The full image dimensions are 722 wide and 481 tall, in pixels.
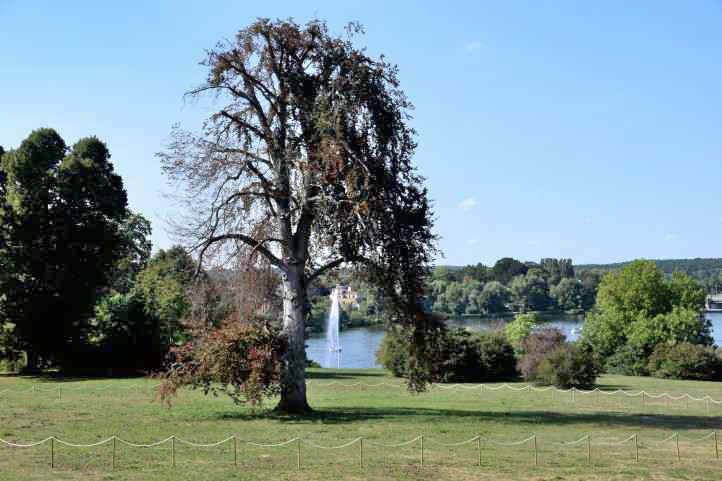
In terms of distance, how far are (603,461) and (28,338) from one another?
3515cm

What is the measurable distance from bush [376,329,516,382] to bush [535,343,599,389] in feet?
20.3

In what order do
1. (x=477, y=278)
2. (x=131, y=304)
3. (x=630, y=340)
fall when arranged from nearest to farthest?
(x=131, y=304)
(x=630, y=340)
(x=477, y=278)

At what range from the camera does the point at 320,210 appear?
23.9m

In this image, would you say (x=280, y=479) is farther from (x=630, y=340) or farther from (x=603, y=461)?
(x=630, y=340)

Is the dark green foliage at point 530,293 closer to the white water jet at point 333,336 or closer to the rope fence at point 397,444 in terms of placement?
the white water jet at point 333,336

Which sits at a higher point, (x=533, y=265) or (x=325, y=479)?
(x=533, y=265)

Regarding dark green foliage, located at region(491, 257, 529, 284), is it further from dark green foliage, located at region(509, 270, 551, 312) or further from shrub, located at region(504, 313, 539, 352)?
shrub, located at region(504, 313, 539, 352)

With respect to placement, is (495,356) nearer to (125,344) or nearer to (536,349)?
(536,349)

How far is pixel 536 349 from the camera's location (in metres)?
46.4

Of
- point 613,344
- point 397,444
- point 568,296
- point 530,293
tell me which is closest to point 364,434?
point 397,444

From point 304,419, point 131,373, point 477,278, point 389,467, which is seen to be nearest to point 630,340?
point 131,373

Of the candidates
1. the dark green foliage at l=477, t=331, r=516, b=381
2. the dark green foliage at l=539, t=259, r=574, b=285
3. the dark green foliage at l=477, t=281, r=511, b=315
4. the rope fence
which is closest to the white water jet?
the dark green foliage at l=477, t=331, r=516, b=381

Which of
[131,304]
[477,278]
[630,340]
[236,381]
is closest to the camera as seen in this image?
[236,381]

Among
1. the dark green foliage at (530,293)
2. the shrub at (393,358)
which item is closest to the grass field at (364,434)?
the shrub at (393,358)
